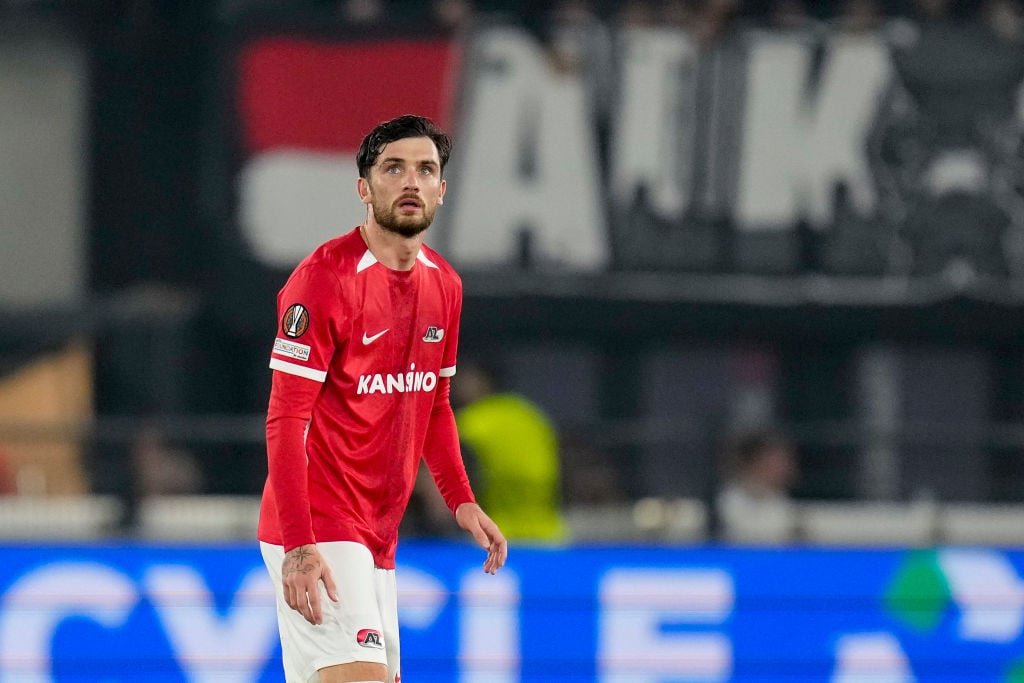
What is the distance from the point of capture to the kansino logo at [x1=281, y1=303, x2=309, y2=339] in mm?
3926

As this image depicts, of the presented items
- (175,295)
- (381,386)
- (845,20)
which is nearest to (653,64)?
(845,20)

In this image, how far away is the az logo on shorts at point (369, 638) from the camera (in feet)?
13.3

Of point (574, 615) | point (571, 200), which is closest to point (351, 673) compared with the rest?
point (574, 615)

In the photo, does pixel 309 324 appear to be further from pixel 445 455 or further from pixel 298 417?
pixel 445 455

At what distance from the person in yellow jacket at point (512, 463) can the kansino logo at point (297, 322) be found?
12.9ft

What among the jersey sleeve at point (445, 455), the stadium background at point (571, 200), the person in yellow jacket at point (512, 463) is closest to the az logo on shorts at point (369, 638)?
the jersey sleeve at point (445, 455)

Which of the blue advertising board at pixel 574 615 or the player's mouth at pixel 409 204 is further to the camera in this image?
the blue advertising board at pixel 574 615

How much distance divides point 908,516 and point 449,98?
4.71 metres

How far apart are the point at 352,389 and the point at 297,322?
232 millimetres

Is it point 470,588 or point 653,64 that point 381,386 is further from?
point 653,64

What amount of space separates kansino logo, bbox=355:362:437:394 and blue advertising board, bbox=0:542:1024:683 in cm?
335

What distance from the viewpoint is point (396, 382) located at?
13.5ft

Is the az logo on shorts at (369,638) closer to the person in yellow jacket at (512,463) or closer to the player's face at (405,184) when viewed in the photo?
the player's face at (405,184)

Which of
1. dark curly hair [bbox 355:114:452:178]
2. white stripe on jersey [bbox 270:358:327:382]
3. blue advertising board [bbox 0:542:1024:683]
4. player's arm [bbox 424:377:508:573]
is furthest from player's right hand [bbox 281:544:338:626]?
blue advertising board [bbox 0:542:1024:683]
